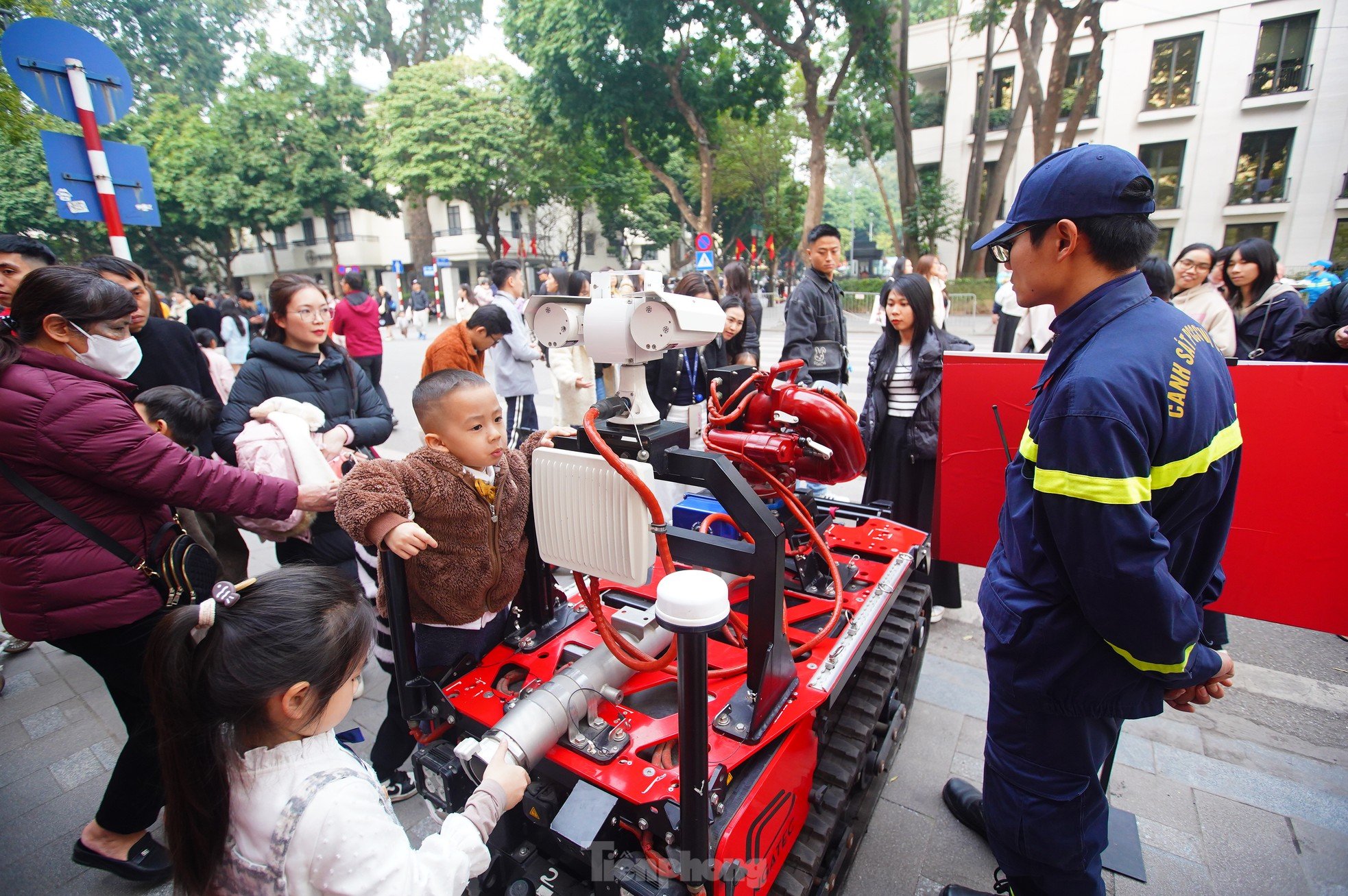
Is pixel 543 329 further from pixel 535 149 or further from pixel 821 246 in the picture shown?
pixel 535 149

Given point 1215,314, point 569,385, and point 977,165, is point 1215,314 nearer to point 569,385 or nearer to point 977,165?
point 569,385

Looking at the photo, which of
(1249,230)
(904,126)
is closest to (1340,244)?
(1249,230)

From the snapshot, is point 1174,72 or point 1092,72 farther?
point 1174,72

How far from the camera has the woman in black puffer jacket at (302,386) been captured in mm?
2797

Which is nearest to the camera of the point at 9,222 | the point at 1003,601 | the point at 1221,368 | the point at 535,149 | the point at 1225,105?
the point at 1221,368

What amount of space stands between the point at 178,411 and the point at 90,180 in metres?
2.63

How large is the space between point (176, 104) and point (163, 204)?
5.65 metres

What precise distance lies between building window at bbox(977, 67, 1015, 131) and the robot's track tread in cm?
2656

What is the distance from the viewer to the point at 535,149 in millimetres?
25938

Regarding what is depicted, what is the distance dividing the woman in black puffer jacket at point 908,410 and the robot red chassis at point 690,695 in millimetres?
1292

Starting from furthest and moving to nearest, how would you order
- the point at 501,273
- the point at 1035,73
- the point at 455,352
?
the point at 1035,73, the point at 501,273, the point at 455,352

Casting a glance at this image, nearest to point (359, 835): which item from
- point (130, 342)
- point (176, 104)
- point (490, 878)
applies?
point (490, 878)

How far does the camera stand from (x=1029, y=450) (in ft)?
5.12

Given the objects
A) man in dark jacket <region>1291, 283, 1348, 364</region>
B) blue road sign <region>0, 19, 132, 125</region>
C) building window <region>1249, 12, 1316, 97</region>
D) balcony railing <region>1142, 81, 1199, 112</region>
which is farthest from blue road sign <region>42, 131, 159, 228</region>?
building window <region>1249, 12, 1316, 97</region>
